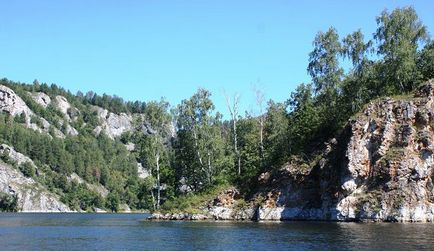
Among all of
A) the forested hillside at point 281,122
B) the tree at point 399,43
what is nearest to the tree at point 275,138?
the forested hillside at point 281,122

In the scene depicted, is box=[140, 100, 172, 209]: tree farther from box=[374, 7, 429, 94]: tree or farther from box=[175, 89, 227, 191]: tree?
box=[374, 7, 429, 94]: tree

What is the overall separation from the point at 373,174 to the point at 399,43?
1025 inches

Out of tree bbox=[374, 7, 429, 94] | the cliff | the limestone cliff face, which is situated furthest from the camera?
tree bbox=[374, 7, 429, 94]

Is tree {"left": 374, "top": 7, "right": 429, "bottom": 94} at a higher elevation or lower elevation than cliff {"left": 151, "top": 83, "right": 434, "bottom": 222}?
higher

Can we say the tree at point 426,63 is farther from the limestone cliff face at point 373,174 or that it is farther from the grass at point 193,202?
the grass at point 193,202

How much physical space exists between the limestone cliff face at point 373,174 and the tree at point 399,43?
9433mm

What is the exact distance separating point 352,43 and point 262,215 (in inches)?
1388

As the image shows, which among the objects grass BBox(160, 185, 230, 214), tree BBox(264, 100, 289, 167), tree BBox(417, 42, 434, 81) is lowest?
grass BBox(160, 185, 230, 214)

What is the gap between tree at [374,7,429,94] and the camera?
86938 millimetres

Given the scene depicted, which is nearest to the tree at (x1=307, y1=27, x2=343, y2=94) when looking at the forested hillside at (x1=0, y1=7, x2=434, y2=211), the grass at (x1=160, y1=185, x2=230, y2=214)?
the forested hillside at (x1=0, y1=7, x2=434, y2=211)

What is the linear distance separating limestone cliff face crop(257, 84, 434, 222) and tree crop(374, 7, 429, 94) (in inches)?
371

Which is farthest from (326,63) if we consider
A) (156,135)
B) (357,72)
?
(156,135)

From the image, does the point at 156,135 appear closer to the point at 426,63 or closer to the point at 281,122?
the point at 281,122

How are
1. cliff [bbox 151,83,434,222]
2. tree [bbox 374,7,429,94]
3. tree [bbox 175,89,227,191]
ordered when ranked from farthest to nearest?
tree [bbox 175,89,227,191], tree [bbox 374,7,429,94], cliff [bbox 151,83,434,222]
